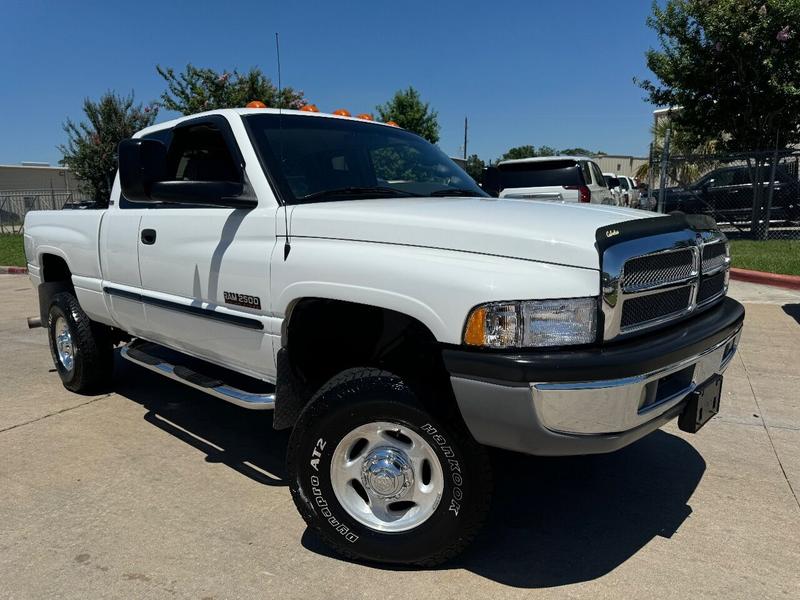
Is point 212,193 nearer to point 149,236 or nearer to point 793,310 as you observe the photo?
point 149,236

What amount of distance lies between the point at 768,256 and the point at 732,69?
553 centimetres

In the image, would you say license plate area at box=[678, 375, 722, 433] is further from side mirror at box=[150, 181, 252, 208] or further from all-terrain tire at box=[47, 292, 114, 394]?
all-terrain tire at box=[47, 292, 114, 394]

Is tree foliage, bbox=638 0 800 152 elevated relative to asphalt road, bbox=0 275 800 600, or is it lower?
elevated

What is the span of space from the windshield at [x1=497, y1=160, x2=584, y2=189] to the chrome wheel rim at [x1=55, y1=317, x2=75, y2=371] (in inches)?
336

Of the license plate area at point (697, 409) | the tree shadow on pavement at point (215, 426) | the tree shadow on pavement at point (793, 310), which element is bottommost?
the tree shadow on pavement at point (215, 426)

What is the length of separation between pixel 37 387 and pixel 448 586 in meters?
4.11

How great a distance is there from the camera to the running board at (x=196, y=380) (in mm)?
3094

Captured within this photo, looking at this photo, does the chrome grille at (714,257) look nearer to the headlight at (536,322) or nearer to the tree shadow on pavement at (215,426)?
the headlight at (536,322)

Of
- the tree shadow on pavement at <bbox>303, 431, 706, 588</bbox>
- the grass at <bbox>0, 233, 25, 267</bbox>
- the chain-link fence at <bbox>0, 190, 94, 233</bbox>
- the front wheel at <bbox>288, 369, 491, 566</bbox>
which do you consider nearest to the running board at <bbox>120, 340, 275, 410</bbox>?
the front wheel at <bbox>288, 369, 491, 566</bbox>

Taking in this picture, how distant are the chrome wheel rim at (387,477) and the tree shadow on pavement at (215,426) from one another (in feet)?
2.86

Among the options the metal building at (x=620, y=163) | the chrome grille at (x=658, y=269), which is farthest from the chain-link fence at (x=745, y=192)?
the metal building at (x=620, y=163)

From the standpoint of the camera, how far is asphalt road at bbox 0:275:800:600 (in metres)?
2.53

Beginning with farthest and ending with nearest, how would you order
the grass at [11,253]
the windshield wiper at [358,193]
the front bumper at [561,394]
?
the grass at [11,253]
the windshield wiper at [358,193]
the front bumper at [561,394]

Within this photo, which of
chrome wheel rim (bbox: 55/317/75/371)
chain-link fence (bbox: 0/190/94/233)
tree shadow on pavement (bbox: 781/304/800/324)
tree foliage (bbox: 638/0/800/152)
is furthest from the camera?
chain-link fence (bbox: 0/190/94/233)
